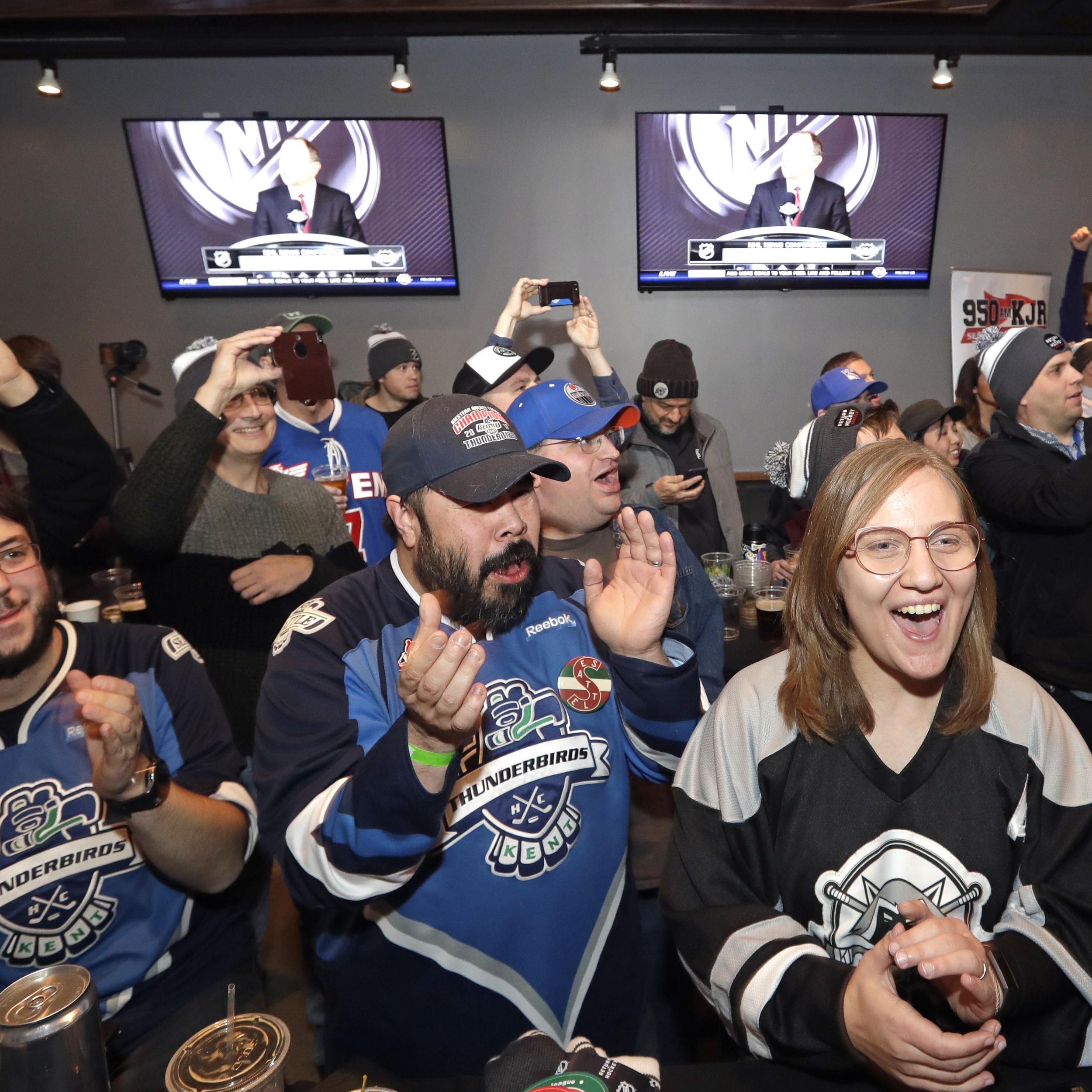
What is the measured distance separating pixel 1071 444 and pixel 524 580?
2.07m

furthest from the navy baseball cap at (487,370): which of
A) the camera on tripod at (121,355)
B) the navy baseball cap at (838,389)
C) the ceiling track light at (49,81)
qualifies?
the ceiling track light at (49,81)

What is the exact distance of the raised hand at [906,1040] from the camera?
3.30 ft

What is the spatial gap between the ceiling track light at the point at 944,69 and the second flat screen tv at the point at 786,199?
242mm

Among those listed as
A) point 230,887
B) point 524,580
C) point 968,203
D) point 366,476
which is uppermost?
point 968,203

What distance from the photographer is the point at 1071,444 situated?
8.66 feet

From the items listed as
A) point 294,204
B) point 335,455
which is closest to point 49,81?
point 294,204

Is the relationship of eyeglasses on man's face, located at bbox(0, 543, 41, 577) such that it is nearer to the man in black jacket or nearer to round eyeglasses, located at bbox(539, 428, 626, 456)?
round eyeglasses, located at bbox(539, 428, 626, 456)

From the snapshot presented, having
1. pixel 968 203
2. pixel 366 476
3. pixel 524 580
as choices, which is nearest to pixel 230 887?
pixel 524 580

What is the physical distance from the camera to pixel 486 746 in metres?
1.44

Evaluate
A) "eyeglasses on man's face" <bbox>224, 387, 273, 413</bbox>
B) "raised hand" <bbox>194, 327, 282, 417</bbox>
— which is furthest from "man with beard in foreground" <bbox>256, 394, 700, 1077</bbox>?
"eyeglasses on man's face" <bbox>224, 387, 273, 413</bbox>

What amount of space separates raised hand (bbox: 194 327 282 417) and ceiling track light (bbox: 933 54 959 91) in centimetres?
456

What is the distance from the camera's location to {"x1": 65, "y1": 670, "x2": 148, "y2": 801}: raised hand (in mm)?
1300

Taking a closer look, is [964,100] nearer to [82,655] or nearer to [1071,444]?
[1071,444]

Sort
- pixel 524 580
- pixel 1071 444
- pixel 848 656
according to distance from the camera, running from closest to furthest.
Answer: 1. pixel 848 656
2. pixel 524 580
3. pixel 1071 444
